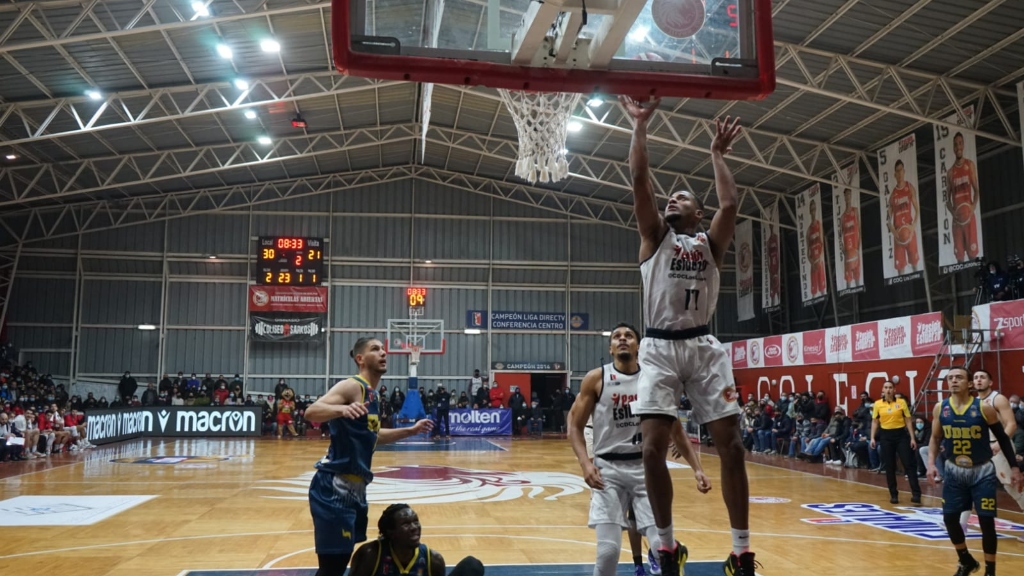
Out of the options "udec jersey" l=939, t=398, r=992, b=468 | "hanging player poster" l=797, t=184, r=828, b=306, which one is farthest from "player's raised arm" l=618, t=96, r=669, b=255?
"hanging player poster" l=797, t=184, r=828, b=306

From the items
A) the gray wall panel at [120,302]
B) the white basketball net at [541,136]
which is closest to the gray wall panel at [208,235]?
the gray wall panel at [120,302]

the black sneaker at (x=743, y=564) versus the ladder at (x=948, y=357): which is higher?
the ladder at (x=948, y=357)

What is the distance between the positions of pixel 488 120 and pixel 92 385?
647 inches

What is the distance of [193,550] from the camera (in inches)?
307

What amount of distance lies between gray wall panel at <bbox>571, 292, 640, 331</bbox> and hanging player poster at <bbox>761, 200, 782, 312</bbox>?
233 inches

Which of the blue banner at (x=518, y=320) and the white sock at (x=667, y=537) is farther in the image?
the blue banner at (x=518, y=320)

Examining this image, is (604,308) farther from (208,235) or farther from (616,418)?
(616,418)

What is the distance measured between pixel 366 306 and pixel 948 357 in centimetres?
2069

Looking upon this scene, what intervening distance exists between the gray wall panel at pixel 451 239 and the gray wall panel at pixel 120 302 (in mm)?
10069

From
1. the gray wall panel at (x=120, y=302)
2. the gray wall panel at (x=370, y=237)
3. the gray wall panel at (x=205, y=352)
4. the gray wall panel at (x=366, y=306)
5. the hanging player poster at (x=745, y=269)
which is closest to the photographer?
the hanging player poster at (x=745, y=269)

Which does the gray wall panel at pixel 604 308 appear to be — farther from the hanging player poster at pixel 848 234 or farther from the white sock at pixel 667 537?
the white sock at pixel 667 537

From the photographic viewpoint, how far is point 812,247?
24.4 m

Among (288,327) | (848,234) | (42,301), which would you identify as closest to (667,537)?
(848,234)

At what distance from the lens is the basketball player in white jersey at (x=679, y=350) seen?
4.07m
